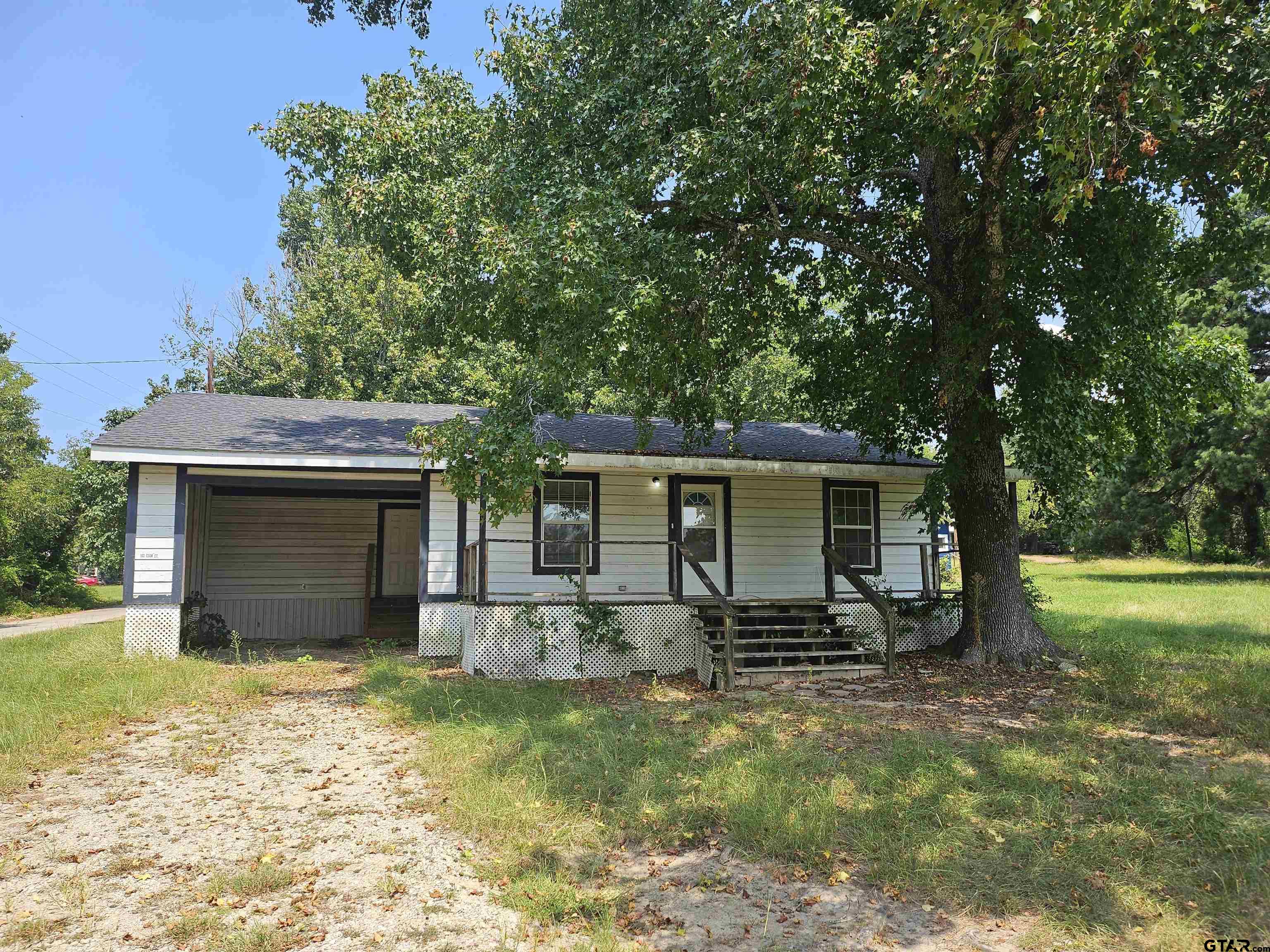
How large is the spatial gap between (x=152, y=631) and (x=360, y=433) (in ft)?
14.1

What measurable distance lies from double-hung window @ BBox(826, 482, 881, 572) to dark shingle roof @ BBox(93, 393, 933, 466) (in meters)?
0.63

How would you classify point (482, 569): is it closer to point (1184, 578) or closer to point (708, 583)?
point (708, 583)

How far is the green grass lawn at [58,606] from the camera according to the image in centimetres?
2191

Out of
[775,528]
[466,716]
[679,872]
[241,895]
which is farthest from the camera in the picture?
[775,528]

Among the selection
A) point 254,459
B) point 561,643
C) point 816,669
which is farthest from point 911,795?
point 254,459

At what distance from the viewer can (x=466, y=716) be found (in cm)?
821

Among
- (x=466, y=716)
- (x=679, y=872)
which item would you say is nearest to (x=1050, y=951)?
(x=679, y=872)

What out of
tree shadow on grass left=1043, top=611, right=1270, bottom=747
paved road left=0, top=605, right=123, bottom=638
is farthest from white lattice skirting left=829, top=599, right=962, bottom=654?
paved road left=0, top=605, right=123, bottom=638

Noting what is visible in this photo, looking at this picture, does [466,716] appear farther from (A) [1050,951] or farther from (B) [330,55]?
(B) [330,55]

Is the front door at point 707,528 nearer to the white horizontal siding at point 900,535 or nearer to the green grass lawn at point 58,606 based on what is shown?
the white horizontal siding at point 900,535

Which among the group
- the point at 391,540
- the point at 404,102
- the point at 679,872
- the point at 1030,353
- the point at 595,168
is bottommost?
the point at 679,872

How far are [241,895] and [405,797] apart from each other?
69.8 inches

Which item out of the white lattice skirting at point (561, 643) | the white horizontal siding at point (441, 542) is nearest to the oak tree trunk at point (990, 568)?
the white lattice skirting at point (561, 643)

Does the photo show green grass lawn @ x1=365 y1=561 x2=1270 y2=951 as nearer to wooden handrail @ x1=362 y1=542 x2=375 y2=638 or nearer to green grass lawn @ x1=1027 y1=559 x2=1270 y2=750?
green grass lawn @ x1=1027 y1=559 x2=1270 y2=750
